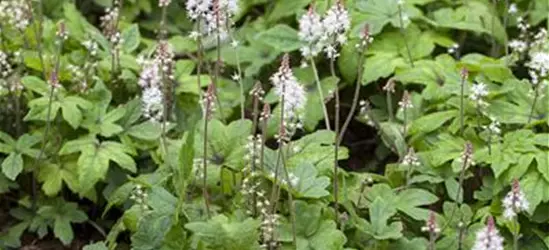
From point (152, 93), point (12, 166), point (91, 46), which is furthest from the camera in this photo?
point (91, 46)

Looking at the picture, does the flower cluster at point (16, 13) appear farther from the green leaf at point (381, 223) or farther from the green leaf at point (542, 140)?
the green leaf at point (542, 140)

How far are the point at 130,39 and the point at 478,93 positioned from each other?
169 centimetres

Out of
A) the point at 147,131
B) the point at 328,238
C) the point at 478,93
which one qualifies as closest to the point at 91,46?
the point at 147,131

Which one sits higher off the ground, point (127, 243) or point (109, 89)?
point (109, 89)

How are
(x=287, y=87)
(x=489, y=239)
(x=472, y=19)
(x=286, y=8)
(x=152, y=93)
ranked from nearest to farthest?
(x=489, y=239)
(x=287, y=87)
(x=152, y=93)
(x=472, y=19)
(x=286, y=8)

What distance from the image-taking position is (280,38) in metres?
4.84

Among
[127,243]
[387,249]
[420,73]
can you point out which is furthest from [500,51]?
[127,243]

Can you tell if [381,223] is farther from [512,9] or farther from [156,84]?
[512,9]

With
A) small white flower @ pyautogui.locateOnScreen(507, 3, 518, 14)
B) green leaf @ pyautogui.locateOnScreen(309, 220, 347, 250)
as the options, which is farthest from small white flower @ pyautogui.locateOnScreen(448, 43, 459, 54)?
green leaf @ pyautogui.locateOnScreen(309, 220, 347, 250)

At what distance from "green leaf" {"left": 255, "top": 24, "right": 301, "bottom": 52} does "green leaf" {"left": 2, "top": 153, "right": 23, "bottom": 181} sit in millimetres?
1232

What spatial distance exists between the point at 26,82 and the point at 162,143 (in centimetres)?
64

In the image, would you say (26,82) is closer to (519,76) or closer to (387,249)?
(387,249)

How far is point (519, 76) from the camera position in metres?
4.76

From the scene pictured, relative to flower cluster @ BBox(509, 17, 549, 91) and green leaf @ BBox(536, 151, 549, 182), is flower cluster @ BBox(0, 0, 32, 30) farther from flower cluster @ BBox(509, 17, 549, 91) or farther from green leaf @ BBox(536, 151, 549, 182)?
green leaf @ BBox(536, 151, 549, 182)
